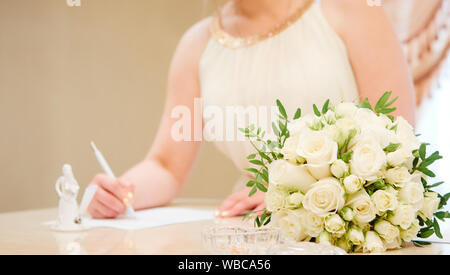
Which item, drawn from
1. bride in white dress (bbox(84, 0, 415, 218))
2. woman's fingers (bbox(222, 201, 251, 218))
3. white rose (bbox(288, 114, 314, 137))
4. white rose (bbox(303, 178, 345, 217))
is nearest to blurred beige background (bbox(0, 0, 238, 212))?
bride in white dress (bbox(84, 0, 415, 218))

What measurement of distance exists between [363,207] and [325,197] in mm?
52

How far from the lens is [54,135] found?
1734mm

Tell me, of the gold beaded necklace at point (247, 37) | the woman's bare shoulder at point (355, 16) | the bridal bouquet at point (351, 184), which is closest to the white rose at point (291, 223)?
the bridal bouquet at point (351, 184)

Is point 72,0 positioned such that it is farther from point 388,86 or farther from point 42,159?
point 388,86

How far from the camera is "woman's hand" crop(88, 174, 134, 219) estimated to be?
1.21 m

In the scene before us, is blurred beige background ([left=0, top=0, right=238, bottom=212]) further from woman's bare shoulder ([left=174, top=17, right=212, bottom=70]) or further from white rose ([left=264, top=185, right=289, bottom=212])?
white rose ([left=264, top=185, right=289, bottom=212])

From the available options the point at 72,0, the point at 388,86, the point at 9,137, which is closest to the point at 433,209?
the point at 388,86

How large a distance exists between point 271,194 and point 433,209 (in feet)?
0.72

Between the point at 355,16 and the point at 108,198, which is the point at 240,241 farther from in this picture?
the point at 355,16

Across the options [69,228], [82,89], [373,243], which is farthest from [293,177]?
[82,89]

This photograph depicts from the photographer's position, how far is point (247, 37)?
61.1 inches

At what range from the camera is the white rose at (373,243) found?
739mm

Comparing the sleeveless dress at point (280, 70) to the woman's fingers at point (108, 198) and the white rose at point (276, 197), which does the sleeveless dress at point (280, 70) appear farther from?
the white rose at point (276, 197)

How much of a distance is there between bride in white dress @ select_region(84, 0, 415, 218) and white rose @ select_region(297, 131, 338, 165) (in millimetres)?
508
